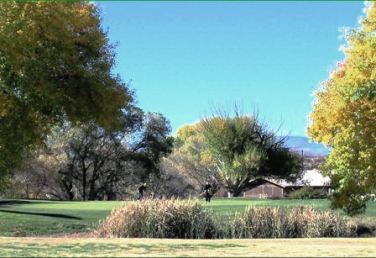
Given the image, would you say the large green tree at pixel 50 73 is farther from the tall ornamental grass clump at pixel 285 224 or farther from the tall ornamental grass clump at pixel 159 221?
the tall ornamental grass clump at pixel 285 224

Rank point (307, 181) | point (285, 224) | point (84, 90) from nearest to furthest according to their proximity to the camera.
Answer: point (84, 90)
point (285, 224)
point (307, 181)

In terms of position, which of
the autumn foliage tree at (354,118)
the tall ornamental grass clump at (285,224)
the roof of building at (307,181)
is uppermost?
the roof of building at (307,181)

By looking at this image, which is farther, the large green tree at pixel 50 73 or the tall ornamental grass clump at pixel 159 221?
the tall ornamental grass clump at pixel 159 221

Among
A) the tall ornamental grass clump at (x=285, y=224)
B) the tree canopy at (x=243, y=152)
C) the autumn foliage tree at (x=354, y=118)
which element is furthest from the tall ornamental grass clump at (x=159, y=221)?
the tree canopy at (x=243, y=152)

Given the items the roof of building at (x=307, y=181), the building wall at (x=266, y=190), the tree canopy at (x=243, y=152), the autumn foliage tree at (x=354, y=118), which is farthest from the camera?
the building wall at (x=266, y=190)

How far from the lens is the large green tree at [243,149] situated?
7100 centimetres

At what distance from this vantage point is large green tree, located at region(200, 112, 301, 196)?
71000mm

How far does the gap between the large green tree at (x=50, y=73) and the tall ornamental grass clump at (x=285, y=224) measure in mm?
6196

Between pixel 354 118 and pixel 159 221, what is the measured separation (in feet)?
26.8

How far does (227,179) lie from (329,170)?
49890mm

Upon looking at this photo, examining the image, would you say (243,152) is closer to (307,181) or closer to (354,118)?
(307,181)

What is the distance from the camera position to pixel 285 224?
25.9m

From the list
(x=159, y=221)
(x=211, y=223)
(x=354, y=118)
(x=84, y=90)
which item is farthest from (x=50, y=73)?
(x=354, y=118)

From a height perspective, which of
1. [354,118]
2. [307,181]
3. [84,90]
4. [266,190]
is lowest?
[354,118]
